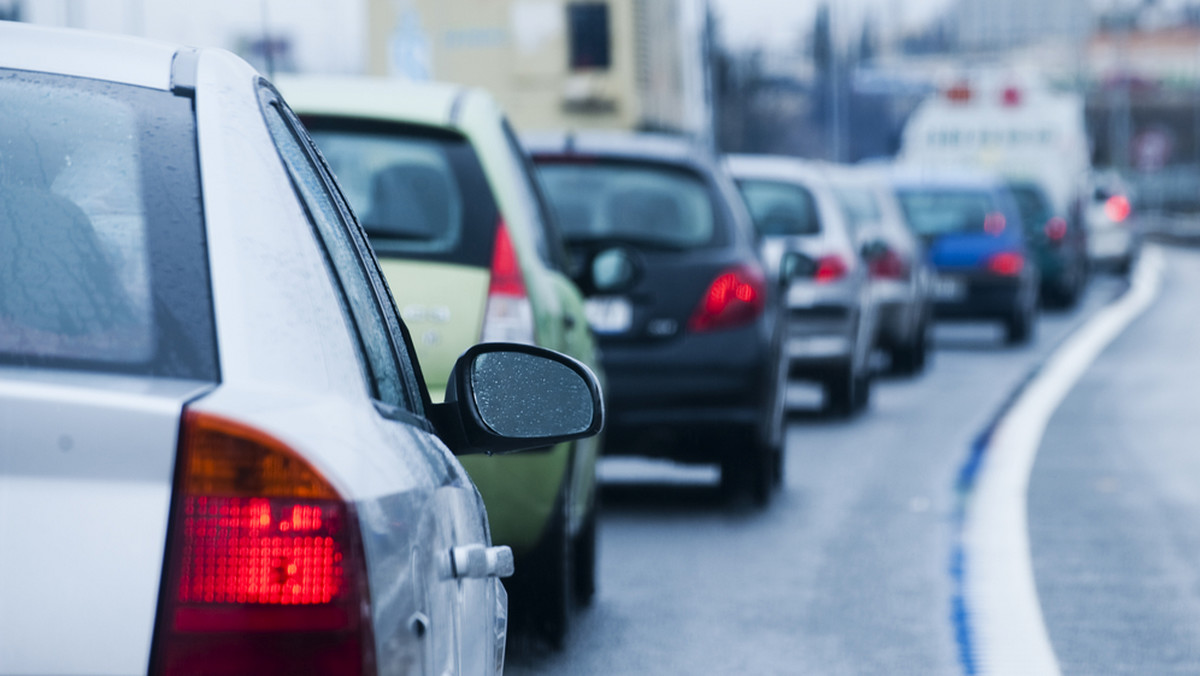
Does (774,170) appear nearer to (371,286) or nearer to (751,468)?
(751,468)

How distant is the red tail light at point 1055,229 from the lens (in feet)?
87.7

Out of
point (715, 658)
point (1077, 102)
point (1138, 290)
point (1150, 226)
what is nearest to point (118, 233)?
point (715, 658)

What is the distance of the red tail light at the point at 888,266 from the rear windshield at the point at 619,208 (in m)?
7.60

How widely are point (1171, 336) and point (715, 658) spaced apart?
1690 centimetres

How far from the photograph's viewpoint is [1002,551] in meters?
8.41

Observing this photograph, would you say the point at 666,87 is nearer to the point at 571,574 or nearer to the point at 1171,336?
the point at 1171,336

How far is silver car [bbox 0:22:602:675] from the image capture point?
6.41ft

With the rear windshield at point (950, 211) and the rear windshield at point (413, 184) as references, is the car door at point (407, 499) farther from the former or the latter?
the rear windshield at point (950, 211)

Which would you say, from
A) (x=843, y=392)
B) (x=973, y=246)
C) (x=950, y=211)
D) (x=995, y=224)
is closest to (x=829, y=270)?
(x=843, y=392)

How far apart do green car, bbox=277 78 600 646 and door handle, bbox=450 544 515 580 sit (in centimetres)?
227

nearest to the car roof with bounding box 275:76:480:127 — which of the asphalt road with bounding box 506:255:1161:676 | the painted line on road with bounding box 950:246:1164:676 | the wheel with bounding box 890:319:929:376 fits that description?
the asphalt road with bounding box 506:255:1161:676

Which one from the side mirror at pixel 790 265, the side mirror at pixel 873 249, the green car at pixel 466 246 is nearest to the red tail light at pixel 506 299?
the green car at pixel 466 246

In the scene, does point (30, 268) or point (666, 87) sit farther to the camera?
point (666, 87)

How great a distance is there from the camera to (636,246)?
9.58 metres
